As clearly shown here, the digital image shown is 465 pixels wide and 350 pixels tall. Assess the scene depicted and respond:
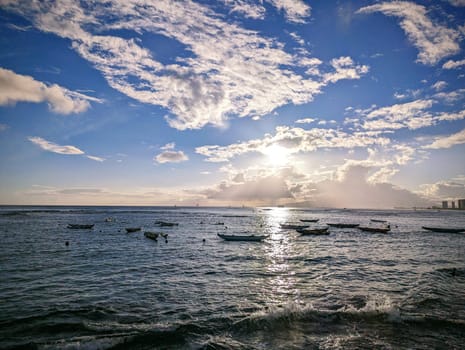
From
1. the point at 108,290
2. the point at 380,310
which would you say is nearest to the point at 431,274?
the point at 380,310

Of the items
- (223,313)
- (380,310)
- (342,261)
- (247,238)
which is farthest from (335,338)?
(247,238)

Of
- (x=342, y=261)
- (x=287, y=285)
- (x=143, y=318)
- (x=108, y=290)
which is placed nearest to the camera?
(x=143, y=318)

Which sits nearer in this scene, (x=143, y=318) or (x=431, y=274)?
(x=143, y=318)

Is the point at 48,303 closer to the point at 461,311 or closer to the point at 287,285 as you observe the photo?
the point at 287,285

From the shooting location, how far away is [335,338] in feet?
42.5

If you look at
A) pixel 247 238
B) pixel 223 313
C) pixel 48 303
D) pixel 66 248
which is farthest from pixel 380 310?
pixel 66 248

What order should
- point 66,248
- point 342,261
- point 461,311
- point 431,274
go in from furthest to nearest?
point 66,248, point 342,261, point 431,274, point 461,311

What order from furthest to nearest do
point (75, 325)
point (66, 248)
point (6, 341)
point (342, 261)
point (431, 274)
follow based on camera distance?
point (66, 248) → point (342, 261) → point (431, 274) → point (75, 325) → point (6, 341)

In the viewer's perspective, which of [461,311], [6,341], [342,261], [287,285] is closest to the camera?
[6,341]

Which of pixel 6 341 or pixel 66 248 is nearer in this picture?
pixel 6 341

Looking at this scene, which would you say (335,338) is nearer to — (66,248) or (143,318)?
(143,318)

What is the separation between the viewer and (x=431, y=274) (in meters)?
25.7

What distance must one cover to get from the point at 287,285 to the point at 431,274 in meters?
14.3

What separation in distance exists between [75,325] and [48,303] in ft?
15.1
